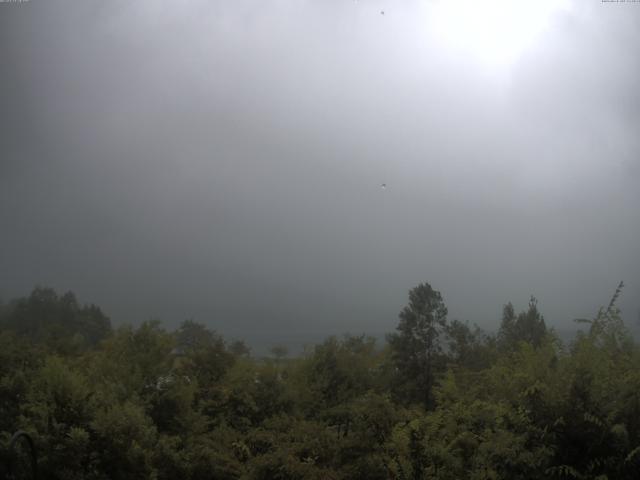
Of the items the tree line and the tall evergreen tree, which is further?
the tall evergreen tree

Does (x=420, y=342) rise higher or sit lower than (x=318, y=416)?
higher

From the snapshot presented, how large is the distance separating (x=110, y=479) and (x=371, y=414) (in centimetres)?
707

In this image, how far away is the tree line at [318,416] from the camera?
883 centimetres

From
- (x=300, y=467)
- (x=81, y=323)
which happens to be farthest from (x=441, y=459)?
(x=81, y=323)

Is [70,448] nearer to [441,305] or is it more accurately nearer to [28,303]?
[441,305]

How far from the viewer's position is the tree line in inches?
348

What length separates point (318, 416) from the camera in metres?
21.5

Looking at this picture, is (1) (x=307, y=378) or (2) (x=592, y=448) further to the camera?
(1) (x=307, y=378)

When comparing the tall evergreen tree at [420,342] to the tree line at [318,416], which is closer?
the tree line at [318,416]

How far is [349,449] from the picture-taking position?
1252 cm

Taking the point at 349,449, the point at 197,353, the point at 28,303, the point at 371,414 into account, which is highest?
the point at 28,303

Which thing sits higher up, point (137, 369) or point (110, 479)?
point (137, 369)

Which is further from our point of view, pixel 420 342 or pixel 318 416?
pixel 420 342

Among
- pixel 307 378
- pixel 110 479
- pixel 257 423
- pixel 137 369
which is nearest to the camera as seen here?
pixel 110 479
